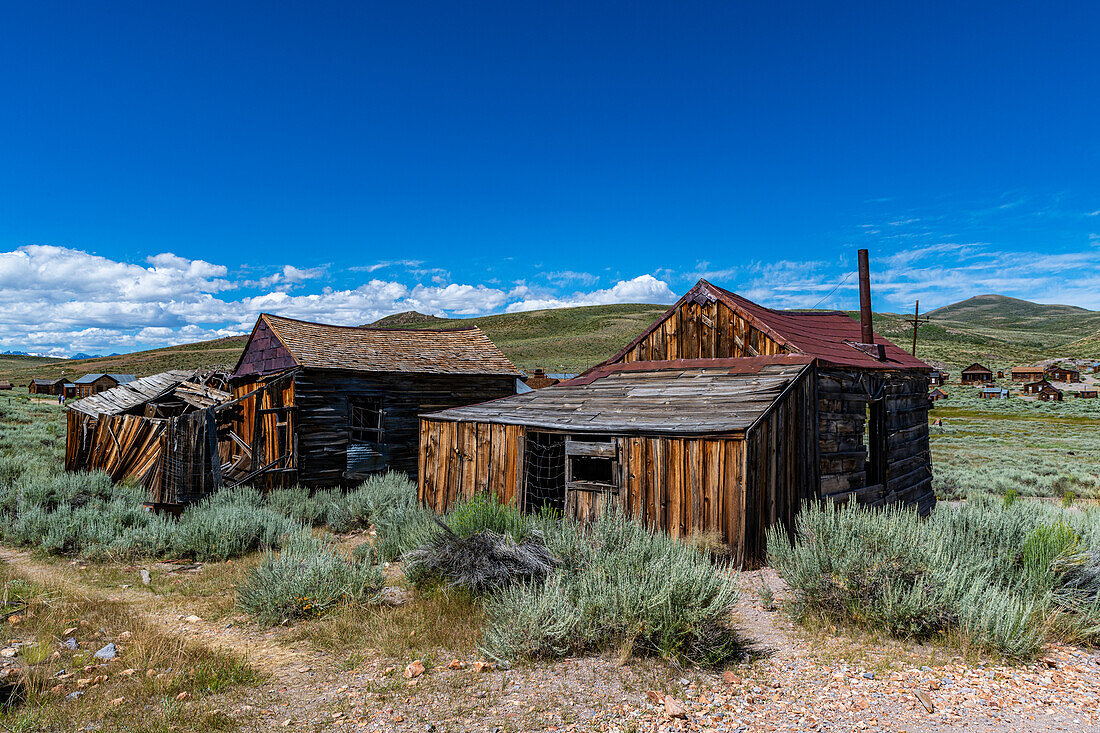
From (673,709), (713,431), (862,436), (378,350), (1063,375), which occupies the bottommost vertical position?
(673,709)

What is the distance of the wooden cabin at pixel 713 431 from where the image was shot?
746cm

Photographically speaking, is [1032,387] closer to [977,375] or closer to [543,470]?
[977,375]

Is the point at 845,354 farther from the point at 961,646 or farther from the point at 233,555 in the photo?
the point at 233,555

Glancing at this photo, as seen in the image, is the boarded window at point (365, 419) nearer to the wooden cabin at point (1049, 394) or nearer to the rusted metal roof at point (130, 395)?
the rusted metal roof at point (130, 395)

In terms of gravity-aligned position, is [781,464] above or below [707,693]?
above

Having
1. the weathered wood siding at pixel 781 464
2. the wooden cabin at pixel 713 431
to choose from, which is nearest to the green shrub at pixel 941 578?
the weathered wood siding at pixel 781 464

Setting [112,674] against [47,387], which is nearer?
[112,674]

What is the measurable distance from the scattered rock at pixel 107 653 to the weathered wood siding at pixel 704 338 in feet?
30.3

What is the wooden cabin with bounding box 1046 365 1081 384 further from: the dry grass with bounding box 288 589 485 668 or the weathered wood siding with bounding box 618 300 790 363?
the dry grass with bounding box 288 589 485 668

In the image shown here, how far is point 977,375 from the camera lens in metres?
65.6

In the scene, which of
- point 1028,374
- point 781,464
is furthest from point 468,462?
point 1028,374

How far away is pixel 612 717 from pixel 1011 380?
262 feet

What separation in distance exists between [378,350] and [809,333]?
10.6 meters

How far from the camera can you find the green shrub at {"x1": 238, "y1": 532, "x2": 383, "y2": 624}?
5.92 metres
